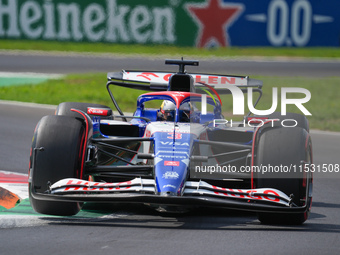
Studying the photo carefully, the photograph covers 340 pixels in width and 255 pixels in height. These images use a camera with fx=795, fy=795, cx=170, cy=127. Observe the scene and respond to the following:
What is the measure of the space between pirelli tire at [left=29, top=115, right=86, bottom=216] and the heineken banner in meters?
18.8

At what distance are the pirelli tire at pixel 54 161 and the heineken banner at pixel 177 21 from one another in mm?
18803

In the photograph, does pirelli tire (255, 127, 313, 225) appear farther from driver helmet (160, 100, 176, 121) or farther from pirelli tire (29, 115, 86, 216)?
pirelli tire (29, 115, 86, 216)

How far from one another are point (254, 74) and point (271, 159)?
15.5m

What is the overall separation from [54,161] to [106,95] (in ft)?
35.1

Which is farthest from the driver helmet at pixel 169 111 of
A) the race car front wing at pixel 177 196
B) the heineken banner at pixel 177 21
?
the heineken banner at pixel 177 21

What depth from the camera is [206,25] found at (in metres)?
26.6

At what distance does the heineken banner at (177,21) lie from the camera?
2581cm

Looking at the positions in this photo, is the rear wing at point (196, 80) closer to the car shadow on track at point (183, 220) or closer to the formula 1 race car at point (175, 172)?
the formula 1 race car at point (175, 172)

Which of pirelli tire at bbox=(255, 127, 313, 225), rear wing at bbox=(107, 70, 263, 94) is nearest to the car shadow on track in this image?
pirelli tire at bbox=(255, 127, 313, 225)

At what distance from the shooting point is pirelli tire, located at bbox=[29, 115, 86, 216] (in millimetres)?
7180

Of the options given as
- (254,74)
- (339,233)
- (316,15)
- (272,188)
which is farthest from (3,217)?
(316,15)

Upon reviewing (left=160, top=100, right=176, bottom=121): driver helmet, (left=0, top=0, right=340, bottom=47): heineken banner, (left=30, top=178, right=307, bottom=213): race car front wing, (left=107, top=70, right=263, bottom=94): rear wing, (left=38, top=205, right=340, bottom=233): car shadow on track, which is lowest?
(left=38, top=205, right=340, bottom=233): car shadow on track

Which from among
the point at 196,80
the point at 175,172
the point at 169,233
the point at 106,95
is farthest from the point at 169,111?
the point at 106,95

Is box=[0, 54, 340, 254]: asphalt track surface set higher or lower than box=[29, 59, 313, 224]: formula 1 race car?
lower
